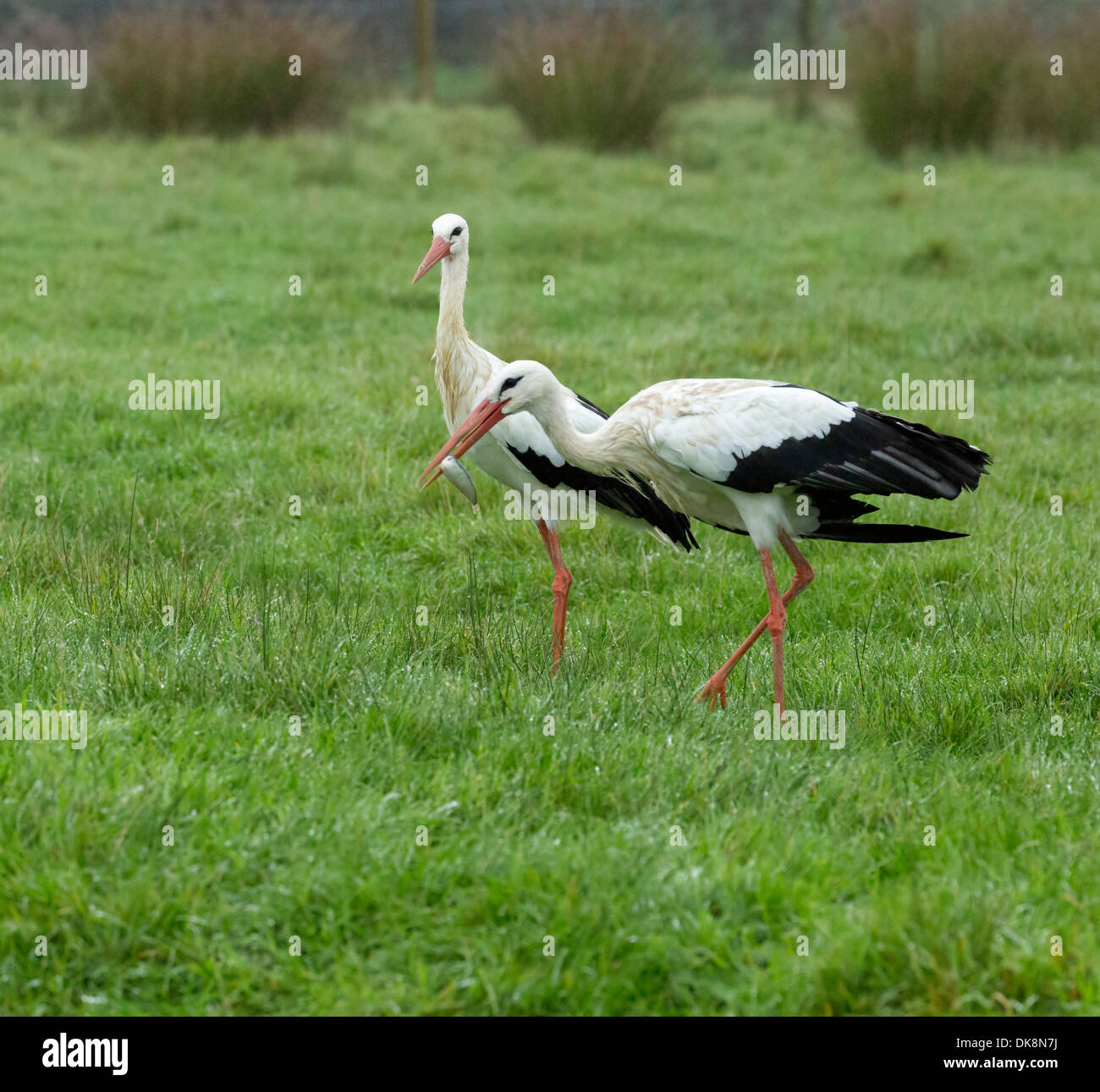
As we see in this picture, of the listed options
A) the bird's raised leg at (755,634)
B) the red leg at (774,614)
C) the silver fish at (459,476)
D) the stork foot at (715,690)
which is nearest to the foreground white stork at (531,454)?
the silver fish at (459,476)

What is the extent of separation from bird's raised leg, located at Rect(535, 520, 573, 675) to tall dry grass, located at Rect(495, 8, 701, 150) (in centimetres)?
1129

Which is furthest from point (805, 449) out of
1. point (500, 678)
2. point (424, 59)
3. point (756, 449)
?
point (424, 59)

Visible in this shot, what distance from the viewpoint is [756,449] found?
4.70m

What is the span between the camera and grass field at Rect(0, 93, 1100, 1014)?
3098mm

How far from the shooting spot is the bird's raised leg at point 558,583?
5066mm

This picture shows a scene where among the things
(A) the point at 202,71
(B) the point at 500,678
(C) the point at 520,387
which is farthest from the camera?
(A) the point at 202,71

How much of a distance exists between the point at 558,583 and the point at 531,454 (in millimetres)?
517

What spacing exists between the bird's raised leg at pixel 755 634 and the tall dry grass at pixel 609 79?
1204 cm

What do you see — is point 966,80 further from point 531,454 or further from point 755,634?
point 755,634

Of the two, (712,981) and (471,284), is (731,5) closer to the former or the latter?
(471,284)

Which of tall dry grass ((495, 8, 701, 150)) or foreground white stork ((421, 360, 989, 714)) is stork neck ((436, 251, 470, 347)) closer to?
foreground white stork ((421, 360, 989, 714))

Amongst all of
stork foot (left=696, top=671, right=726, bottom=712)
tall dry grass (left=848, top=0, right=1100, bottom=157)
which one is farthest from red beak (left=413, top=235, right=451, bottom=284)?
tall dry grass (left=848, top=0, right=1100, bottom=157)

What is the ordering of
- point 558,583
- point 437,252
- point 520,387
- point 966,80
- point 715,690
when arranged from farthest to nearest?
point 966,80 → point 437,252 → point 558,583 → point 520,387 → point 715,690

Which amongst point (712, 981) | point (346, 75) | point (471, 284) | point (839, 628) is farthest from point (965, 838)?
point (346, 75)
